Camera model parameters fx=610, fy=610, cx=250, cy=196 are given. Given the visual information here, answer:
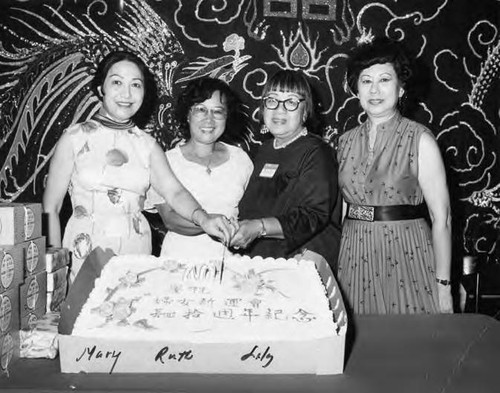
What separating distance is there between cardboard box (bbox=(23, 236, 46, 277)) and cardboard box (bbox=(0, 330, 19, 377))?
0.17 m

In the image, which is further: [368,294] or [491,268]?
[491,268]

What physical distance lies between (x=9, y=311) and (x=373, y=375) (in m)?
0.77

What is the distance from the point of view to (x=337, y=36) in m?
3.38

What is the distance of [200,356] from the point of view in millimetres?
1199

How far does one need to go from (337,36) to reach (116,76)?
5.02 ft

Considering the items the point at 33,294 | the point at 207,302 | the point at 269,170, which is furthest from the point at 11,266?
the point at 269,170

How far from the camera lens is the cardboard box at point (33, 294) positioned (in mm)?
1390

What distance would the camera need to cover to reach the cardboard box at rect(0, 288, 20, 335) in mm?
1264

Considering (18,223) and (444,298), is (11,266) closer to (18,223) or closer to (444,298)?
(18,223)

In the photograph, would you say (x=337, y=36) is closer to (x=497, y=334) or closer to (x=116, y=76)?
(x=116, y=76)

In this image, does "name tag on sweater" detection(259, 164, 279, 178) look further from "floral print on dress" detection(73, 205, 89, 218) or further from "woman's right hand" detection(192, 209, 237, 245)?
"floral print on dress" detection(73, 205, 89, 218)

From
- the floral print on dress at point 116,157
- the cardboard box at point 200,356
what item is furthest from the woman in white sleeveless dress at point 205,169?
the cardboard box at point 200,356

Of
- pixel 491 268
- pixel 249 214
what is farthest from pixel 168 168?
pixel 491 268

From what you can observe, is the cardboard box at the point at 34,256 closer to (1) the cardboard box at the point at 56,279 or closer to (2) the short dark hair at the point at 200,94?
(1) the cardboard box at the point at 56,279
